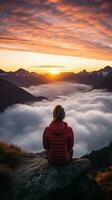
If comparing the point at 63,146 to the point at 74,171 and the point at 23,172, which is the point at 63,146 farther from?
the point at 23,172

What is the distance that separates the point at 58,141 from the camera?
36.9 feet

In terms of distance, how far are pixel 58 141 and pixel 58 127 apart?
1.58 ft

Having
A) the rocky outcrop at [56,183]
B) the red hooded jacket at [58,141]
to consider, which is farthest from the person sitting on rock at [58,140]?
the rocky outcrop at [56,183]

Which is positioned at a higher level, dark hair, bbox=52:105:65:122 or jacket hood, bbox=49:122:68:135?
dark hair, bbox=52:105:65:122

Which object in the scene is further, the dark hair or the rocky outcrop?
the dark hair

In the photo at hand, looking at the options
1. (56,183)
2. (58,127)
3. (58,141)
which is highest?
(58,127)

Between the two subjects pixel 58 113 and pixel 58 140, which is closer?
pixel 58 113

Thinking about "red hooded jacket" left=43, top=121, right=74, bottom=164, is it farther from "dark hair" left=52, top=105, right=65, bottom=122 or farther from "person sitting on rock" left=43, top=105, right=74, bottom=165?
"dark hair" left=52, top=105, right=65, bottom=122

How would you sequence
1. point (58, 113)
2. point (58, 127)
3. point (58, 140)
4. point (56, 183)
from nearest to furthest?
point (56, 183) < point (58, 113) < point (58, 127) < point (58, 140)

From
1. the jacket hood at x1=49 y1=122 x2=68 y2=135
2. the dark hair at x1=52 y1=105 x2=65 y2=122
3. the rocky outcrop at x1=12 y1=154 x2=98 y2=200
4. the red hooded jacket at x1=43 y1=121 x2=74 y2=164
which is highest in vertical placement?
the dark hair at x1=52 y1=105 x2=65 y2=122

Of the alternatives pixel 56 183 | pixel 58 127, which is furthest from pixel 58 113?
pixel 56 183

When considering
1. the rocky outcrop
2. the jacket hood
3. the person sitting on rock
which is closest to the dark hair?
the person sitting on rock

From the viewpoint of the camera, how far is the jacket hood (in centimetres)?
1112

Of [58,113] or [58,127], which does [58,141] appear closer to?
[58,127]
